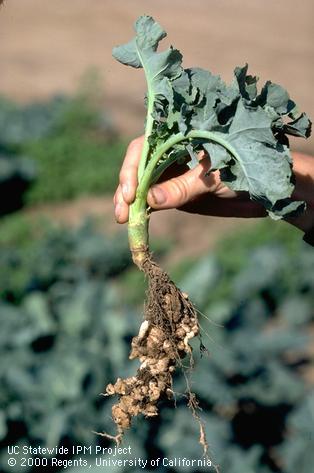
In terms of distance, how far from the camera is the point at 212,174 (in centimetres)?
291

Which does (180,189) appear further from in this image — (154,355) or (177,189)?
(154,355)

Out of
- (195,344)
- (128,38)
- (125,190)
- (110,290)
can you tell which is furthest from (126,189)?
(128,38)

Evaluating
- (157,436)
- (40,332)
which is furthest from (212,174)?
(40,332)

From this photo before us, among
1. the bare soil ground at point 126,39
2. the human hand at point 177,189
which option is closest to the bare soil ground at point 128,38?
the bare soil ground at point 126,39

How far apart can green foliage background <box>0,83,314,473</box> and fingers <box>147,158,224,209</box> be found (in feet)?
2.04

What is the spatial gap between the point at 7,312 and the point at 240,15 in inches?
418

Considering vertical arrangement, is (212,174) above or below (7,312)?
below

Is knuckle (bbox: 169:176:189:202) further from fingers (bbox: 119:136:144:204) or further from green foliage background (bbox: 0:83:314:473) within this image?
green foliage background (bbox: 0:83:314:473)

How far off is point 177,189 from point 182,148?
0.26m

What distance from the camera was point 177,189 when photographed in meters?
2.83

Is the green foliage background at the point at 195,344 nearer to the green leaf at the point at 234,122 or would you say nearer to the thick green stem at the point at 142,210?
the thick green stem at the point at 142,210

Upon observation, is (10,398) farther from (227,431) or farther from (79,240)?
(79,240)

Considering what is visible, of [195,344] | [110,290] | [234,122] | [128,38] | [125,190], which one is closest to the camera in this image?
[234,122]

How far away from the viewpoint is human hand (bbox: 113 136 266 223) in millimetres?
2771
